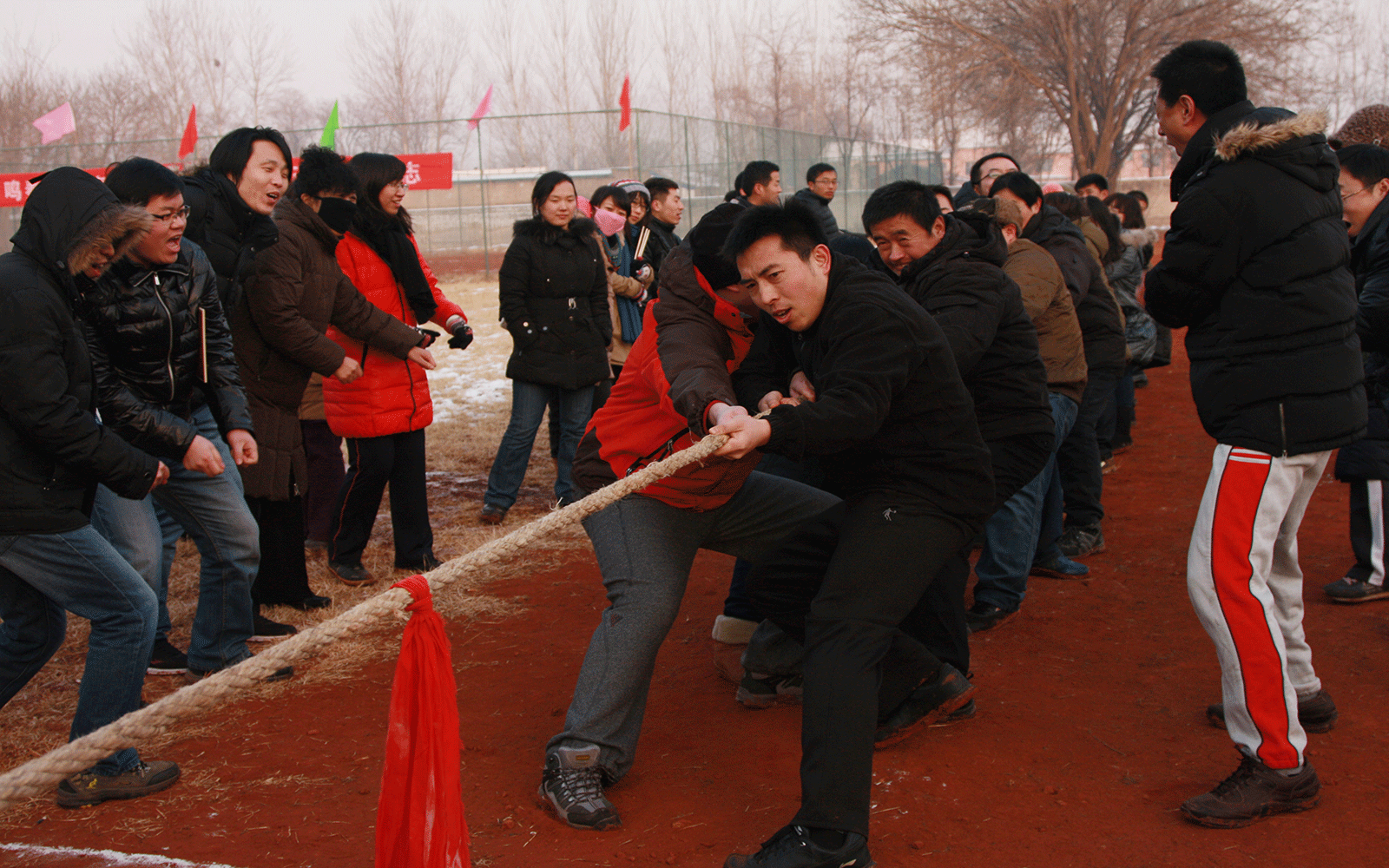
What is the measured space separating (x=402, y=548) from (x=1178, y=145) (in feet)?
13.9

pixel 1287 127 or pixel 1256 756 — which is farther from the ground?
pixel 1287 127

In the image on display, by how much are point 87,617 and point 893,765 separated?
8.53 ft

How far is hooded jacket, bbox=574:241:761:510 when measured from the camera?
325cm

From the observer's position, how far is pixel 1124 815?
3.09 m

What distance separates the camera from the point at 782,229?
3.01m

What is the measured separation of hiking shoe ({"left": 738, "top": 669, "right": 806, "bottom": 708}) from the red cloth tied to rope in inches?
66.9

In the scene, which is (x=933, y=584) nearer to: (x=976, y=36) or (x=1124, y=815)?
(x=1124, y=815)

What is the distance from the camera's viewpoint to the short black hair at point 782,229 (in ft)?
9.90

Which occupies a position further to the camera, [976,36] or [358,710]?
[976,36]

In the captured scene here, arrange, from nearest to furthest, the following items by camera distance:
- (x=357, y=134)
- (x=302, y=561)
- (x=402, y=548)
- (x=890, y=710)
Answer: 1. (x=890, y=710)
2. (x=302, y=561)
3. (x=402, y=548)
4. (x=357, y=134)

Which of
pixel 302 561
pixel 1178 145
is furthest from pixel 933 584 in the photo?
pixel 302 561

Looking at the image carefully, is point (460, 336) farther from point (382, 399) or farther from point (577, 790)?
point (577, 790)

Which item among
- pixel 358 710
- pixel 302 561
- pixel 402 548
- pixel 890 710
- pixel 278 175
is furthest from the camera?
pixel 402 548

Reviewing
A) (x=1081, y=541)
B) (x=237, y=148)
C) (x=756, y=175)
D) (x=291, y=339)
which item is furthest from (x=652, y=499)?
(x=756, y=175)
